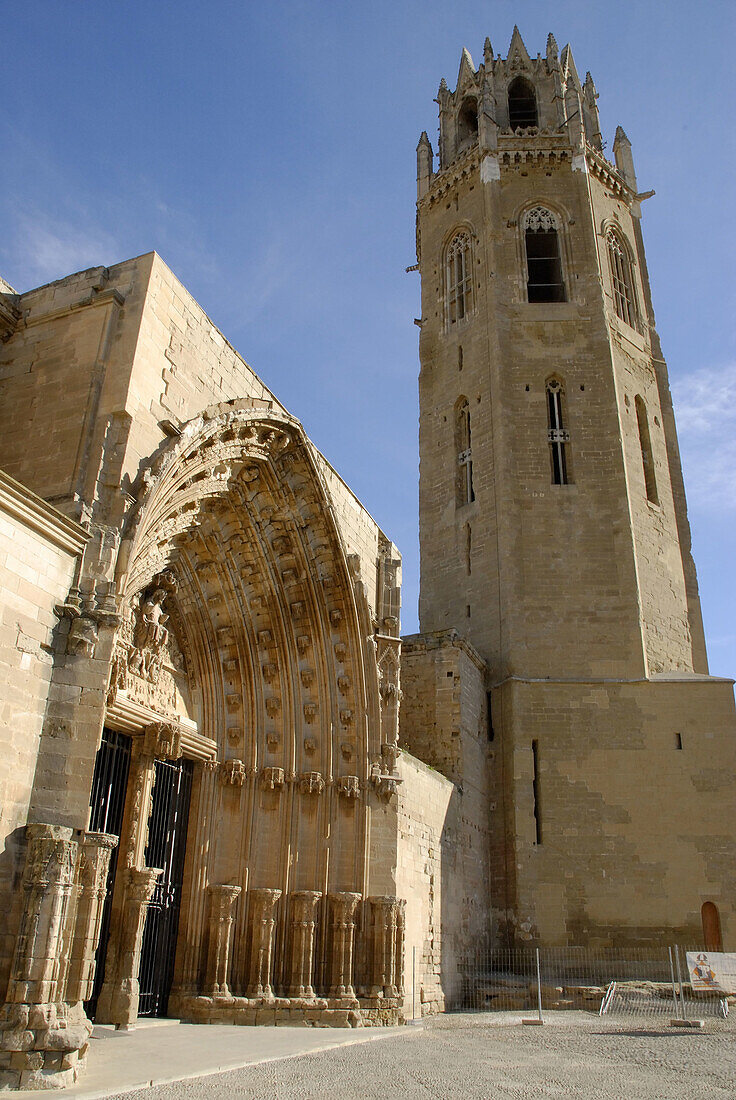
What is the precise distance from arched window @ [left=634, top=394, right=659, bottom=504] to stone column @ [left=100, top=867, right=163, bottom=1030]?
45.2 feet

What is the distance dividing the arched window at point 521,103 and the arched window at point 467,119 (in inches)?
41.4

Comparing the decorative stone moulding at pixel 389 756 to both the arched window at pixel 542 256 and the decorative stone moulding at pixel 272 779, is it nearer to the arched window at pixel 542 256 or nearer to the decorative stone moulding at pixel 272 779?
the decorative stone moulding at pixel 272 779

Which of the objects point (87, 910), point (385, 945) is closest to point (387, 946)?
point (385, 945)

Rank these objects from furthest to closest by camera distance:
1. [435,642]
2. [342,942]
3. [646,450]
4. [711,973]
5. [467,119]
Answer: [467,119] < [646,450] < [435,642] < [711,973] < [342,942]

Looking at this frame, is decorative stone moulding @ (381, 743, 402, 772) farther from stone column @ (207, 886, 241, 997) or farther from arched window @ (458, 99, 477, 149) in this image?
arched window @ (458, 99, 477, 149)

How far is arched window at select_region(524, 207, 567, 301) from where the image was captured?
69.4ft

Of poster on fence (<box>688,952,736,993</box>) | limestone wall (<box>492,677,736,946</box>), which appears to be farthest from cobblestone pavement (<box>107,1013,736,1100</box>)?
limestone wall (<box>492,677,736,946</box>)

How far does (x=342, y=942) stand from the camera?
9.94 metres

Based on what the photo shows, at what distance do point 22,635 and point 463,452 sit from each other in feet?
47.7

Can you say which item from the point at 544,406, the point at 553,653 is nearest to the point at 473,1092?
the point at 553,653

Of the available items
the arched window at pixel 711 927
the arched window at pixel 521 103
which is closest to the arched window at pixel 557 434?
the arched window at pixel 711 927

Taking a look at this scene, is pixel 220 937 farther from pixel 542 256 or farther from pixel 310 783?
pixel 542 256

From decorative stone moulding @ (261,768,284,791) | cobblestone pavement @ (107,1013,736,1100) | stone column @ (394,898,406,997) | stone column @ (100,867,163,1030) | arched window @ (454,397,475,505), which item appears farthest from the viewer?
arched window @ (454,397,475,505)

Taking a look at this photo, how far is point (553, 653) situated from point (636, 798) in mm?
2979
